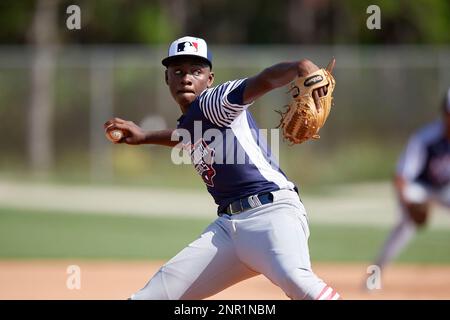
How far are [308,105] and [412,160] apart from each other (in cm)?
499

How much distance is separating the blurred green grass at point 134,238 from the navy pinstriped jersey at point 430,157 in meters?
1.88

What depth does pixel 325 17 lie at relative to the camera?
113ft

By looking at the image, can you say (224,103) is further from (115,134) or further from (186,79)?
(115,134)

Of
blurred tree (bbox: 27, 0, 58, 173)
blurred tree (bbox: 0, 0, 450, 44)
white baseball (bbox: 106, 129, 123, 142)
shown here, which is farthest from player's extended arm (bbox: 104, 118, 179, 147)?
blurred tree (bbox: 0, 0, 450, 44)

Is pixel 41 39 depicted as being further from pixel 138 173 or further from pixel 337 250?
pixel 337 250

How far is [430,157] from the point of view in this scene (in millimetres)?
9625

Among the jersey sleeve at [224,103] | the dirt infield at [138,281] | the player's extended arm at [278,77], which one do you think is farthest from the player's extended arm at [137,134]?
the dirt infield at [138,281]

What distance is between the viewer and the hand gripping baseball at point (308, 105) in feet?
14.6

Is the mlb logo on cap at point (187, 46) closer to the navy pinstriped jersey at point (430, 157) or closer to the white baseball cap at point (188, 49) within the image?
the white baseball cap at point (188, 49)

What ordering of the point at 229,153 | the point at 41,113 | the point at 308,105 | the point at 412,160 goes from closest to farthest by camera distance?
the point at 308,105
the point at 229,153
the point at 412,160
the point at 41,113

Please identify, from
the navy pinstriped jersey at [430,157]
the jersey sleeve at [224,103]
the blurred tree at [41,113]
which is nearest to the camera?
the jersey sleeve at [224,103]

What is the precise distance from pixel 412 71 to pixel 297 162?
3333mm

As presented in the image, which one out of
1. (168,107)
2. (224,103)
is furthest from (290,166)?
(224,103)

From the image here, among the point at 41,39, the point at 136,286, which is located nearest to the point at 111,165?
the point at 41,39
